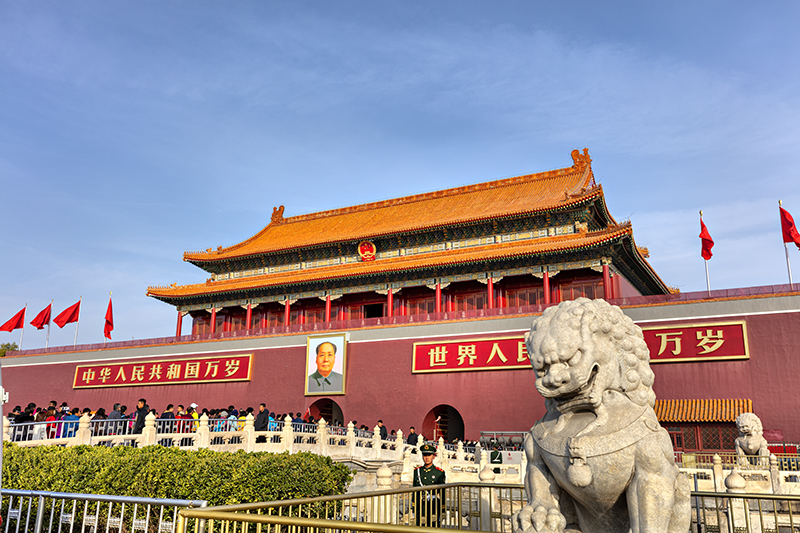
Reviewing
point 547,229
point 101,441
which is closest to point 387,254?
point 547,229

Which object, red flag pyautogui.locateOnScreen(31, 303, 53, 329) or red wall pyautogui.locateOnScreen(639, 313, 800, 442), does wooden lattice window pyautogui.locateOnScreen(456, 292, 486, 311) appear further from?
red flag pyautogui.locateOnScreen(31, 303, 53, 329)

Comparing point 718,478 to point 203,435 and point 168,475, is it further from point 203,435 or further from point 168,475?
point 203,435

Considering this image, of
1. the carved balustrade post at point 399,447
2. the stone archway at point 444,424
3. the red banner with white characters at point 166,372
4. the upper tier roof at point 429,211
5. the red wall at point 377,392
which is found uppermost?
the upper tier roof at point 429,211

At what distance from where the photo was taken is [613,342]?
3.31 metres

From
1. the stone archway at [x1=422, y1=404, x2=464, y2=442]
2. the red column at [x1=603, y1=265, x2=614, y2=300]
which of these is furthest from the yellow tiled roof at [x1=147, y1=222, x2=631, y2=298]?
the stone archway at [x1=422, y1=404, x2=464, y2=442]

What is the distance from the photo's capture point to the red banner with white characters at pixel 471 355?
57.2 feet

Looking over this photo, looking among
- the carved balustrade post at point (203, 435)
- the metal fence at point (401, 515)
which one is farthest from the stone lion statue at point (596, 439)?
the carved balustrade post at point (203, 435)

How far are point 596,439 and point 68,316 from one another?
24079mm

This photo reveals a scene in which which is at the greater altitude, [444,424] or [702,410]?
[702,410]

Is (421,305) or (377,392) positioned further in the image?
(421,305)

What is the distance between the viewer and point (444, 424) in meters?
19.8

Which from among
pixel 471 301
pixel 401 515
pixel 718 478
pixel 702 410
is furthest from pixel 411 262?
pixel 401 515

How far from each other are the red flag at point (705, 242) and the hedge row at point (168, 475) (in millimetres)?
13694

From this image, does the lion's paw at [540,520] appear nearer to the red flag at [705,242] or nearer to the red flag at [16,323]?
the red flag at [705,242]
